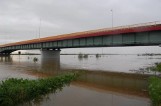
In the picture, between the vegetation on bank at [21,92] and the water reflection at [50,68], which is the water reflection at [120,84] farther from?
the water reflection at [50,68]

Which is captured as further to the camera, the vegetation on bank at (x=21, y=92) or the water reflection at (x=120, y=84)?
the water reflection at (x=120, y=84)

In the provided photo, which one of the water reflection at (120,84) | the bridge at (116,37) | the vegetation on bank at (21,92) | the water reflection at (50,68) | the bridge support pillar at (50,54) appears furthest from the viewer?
the bridge support pillar at (50,54)

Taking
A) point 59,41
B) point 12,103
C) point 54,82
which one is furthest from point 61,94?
point 59,41

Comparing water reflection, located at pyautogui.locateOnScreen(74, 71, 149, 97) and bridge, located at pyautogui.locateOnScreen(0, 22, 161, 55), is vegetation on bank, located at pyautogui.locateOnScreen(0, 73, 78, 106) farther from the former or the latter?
bridge, located at pyautogui.locateOnScreen(0, 22, 161, 55)

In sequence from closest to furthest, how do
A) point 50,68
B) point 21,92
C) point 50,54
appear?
1. point 21,92
2. point 50,68
3. point 50,54

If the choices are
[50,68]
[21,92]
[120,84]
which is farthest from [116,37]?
[21,92]

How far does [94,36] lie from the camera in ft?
147

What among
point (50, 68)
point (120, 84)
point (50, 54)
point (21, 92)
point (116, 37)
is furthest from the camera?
point (50, 54)

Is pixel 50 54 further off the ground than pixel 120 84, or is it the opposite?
pixel 50 54

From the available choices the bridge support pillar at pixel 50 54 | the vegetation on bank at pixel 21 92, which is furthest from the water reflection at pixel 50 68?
the bridge support pillar at pixel 50 54

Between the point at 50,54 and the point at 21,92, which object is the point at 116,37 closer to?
the point at 21,92

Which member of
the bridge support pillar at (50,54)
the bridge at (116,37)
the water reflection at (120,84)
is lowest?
the water reflection at (120,84)

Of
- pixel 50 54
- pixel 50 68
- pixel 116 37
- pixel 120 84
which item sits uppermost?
pixel 116 37

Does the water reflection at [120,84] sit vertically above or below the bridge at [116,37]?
below
